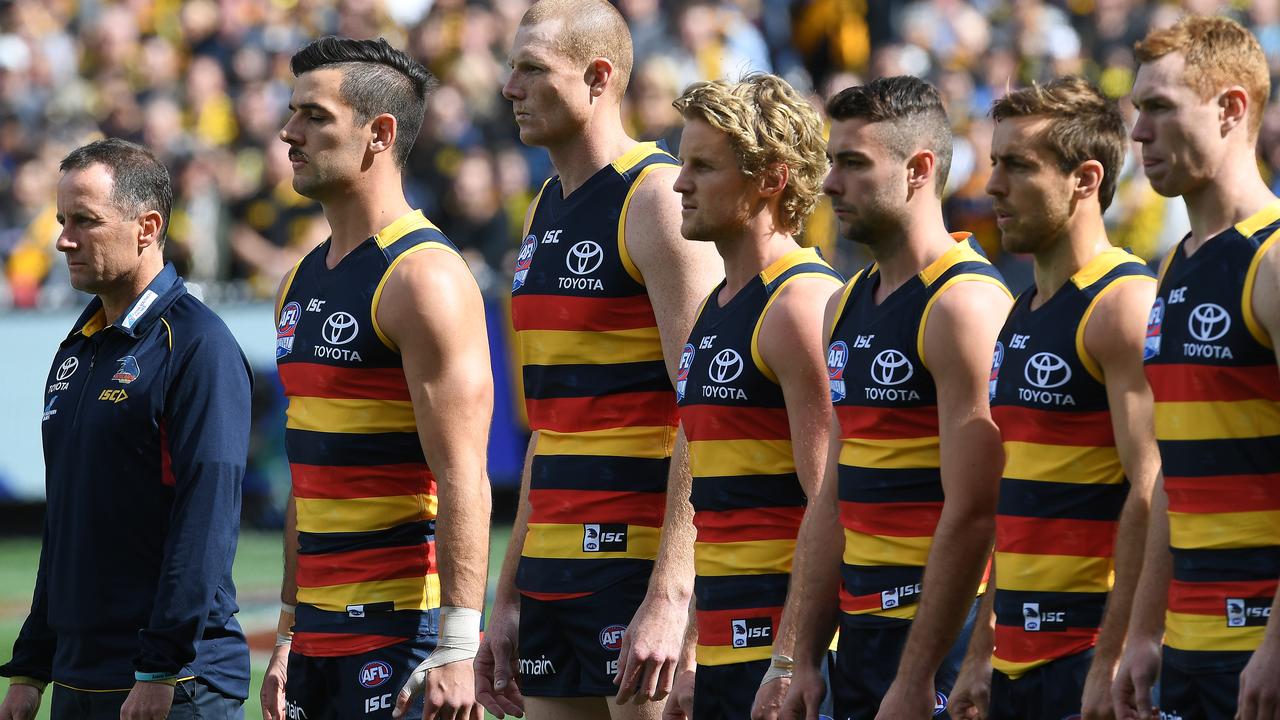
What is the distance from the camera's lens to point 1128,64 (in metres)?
13.9

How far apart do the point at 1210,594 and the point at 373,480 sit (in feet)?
A: 7.61

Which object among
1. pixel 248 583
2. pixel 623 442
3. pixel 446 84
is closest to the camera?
pixel 623 442

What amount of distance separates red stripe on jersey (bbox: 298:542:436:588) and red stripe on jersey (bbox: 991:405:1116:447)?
174cm

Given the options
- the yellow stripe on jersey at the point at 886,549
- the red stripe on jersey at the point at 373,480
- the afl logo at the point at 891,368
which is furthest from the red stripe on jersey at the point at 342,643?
the afl logo at the point at 891,368

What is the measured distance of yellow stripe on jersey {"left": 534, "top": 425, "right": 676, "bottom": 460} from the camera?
544 centimetres

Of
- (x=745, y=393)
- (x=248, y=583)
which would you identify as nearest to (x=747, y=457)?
(x=745, y=393)

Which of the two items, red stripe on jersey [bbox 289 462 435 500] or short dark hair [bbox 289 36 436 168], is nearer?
red stripe on jersey [bbox 289 462 435 500]

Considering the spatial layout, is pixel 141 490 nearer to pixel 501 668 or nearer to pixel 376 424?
pixel 376 424

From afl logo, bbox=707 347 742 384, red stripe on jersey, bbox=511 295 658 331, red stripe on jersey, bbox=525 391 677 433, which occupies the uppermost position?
red stripe on jersey, bbox=511 295 658 331

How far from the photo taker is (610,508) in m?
5.43

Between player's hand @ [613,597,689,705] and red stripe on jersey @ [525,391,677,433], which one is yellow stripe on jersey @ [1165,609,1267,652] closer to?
Result: player's hand @ [613,597,689,705]

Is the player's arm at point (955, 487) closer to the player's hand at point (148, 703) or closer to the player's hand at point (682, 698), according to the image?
the player's hand at point (682, 698)

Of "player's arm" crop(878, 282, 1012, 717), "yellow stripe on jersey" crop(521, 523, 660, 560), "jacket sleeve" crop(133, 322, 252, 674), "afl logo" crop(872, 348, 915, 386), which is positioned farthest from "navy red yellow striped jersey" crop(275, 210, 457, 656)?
"player's arm" crop(878, 282, 1012, 717)

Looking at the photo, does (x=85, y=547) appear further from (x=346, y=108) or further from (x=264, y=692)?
(x=346, y=108)
